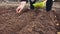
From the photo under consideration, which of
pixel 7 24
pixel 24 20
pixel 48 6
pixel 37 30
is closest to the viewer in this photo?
pixel 37 30

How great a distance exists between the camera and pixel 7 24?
7.63 feet

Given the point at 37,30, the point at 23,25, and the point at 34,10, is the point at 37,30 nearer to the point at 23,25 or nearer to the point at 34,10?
the point at 23,25

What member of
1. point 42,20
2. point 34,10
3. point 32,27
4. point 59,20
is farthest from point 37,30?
point 34,10

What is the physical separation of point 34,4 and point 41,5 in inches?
4.8

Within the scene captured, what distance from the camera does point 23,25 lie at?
2365mm

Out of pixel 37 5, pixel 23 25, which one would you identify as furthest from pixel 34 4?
pixel 23 25

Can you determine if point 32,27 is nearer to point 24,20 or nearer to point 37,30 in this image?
point 37,30

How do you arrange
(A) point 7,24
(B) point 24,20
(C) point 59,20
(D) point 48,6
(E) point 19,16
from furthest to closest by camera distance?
(D) point 48,6
(C) point 59,20
(E) point 19,16
(B) point 24,20
(A) point 7,24

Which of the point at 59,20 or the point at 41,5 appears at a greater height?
the point at 41,5

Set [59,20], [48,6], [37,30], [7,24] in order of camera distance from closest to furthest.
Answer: [37,30] → [7,24] → [59,20] → [48,6]

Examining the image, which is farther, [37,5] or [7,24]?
[37,5]

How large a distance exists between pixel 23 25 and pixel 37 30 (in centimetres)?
28

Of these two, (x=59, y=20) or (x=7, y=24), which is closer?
(x=7, y=24)

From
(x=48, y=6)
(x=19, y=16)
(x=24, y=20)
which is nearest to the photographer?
(x=24, y=20)
